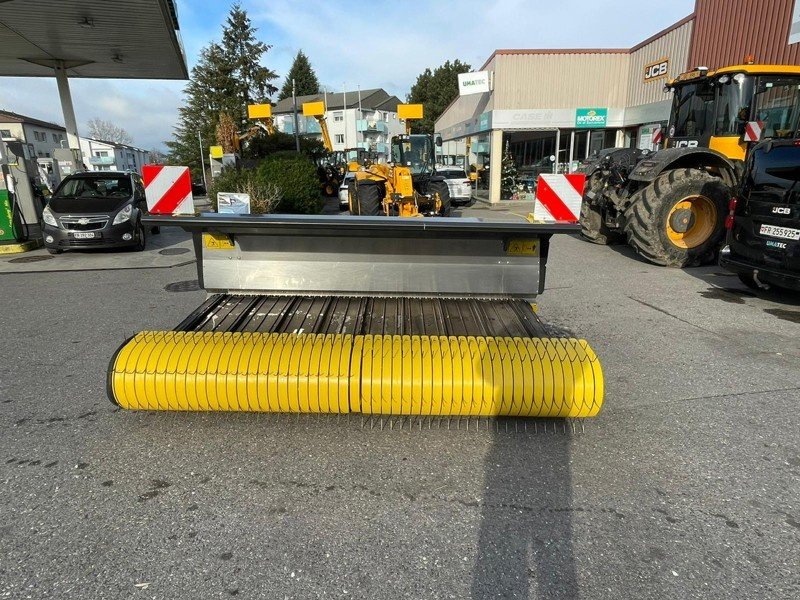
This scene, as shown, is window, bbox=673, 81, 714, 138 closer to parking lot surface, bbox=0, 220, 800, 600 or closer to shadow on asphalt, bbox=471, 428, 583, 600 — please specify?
parking lot surface, bbox=0, 220, 800, 600

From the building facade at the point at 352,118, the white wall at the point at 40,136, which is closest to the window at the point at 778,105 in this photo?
the building facade at the point at 352,118

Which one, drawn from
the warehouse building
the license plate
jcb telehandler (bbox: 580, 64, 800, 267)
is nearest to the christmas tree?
the warehouse building

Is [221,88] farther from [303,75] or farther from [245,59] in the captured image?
[303,75]

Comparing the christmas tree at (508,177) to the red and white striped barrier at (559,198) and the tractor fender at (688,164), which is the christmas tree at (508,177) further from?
the red and white striped barrier at (559,198)

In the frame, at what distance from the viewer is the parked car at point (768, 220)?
5.69 m

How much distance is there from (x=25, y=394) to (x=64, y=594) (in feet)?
8.08

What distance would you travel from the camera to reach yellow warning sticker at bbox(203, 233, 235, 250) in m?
4.12

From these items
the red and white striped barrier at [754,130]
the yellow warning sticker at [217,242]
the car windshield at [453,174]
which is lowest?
the yellow warning sticker at [217,242]

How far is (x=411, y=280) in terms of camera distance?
13.6 ft

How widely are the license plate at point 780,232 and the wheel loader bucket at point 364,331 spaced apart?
12.2ft

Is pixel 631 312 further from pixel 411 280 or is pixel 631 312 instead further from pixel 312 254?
pixel 312 254

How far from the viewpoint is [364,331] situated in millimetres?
3738

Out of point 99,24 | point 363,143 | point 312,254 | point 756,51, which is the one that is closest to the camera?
point 312,254

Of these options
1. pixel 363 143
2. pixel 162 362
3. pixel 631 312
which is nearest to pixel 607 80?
pixel 631 312
